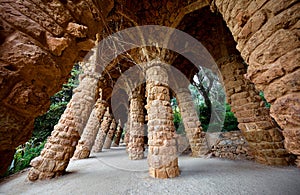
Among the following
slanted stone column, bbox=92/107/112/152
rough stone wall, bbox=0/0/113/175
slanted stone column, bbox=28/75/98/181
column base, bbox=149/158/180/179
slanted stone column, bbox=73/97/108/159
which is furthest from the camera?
slanted stone column, bbox=92/107/112/152

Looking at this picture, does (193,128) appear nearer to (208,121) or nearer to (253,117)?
(253,117)

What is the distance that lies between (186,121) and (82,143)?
5282mm

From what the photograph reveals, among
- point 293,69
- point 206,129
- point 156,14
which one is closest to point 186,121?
point 206,129

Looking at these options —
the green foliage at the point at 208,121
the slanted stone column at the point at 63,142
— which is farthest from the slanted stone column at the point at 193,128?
the slanted stone column at the point at 63,142

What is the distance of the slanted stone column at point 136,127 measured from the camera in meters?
5.58

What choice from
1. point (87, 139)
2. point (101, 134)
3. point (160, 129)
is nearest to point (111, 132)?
point (101, 134)

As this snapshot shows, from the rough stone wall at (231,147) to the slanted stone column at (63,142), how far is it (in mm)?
5772

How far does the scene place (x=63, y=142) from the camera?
3.30 meters

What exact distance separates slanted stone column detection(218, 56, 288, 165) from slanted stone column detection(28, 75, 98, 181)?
506 centimetres

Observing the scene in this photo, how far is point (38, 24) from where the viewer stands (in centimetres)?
91

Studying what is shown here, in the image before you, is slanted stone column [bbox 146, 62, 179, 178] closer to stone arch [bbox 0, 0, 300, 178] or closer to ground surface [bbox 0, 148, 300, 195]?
ground surface [bbox 0, 148, 300, 195]

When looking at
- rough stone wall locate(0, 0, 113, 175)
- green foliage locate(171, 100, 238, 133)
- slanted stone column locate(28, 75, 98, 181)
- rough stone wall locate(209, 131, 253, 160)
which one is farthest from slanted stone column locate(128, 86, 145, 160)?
rough stone wall locate(0, 0, 113, 175)

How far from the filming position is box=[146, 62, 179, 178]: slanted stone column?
2.98 metres

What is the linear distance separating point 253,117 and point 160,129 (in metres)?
2.98
